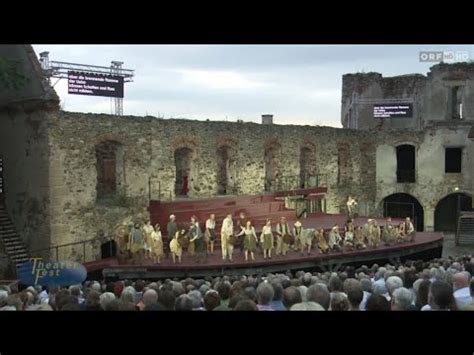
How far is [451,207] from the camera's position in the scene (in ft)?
78.5

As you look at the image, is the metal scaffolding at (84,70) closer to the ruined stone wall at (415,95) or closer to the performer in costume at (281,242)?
the performer in costume at (281,242)

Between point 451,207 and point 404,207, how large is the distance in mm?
1810

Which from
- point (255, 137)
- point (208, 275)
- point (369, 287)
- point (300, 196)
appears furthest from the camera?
point (255, 137)

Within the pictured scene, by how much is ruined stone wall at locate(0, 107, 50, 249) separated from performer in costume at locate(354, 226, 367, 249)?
24.2 ft

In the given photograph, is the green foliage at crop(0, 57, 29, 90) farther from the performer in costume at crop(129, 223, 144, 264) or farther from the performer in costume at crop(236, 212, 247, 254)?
the performer in costume at crop(236, 212, 247, 254)

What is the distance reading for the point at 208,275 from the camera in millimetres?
13805

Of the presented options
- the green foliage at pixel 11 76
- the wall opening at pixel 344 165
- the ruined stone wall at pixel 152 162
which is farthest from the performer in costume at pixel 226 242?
the wall opening at pixel 344 165

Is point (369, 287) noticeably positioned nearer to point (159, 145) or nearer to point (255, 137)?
point (159, 145)

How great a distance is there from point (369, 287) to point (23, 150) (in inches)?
346

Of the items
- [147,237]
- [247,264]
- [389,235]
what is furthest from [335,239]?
[147,237]

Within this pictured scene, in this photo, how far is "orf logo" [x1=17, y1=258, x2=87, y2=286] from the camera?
11258 millimetres

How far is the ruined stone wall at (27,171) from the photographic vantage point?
14008 mm
